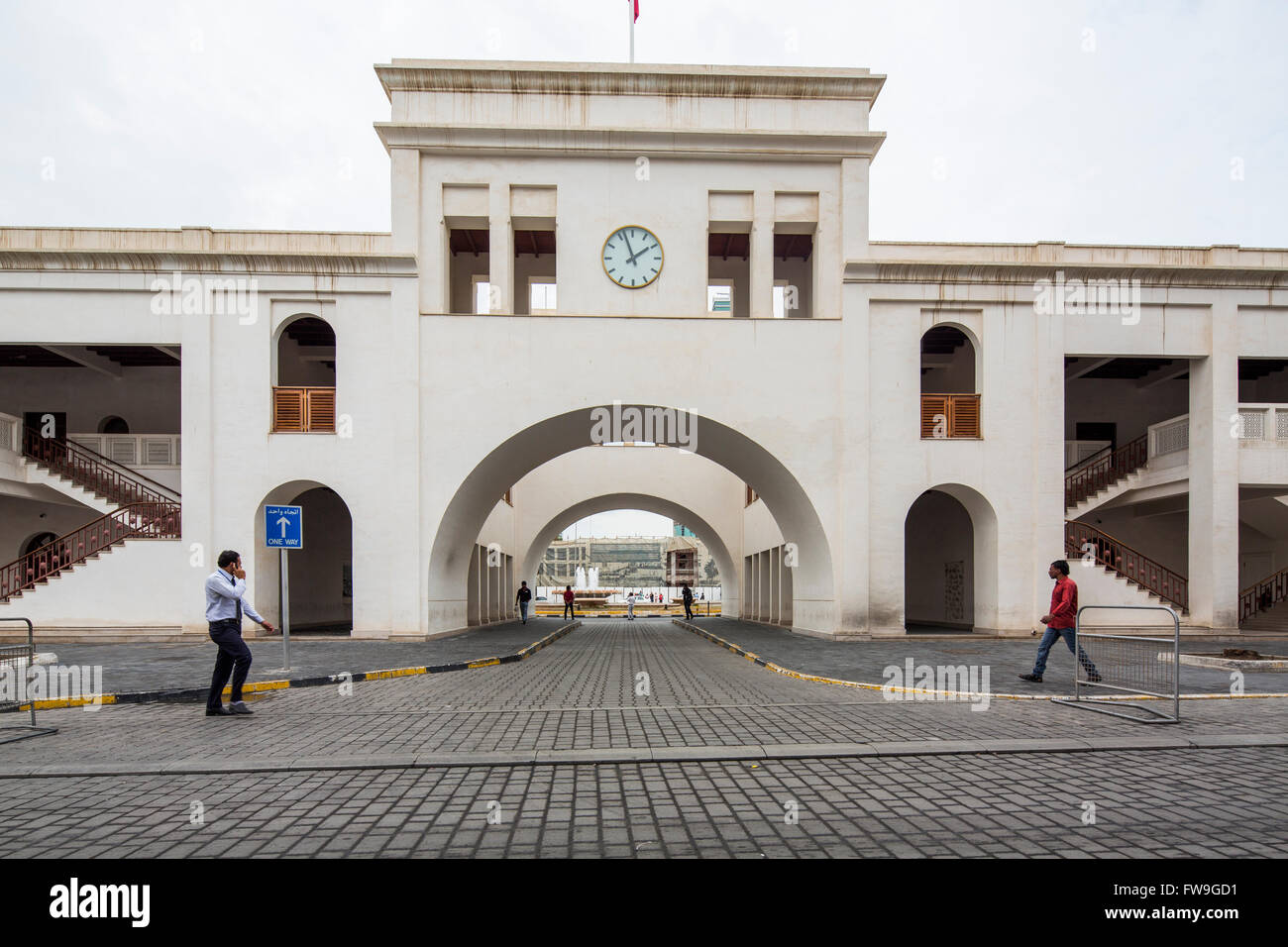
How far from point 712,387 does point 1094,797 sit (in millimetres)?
14013

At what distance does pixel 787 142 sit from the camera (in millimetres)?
18672

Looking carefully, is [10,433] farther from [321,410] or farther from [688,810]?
[688,810]

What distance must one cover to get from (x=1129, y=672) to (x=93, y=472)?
75.3 feet

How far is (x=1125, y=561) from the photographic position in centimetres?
2002

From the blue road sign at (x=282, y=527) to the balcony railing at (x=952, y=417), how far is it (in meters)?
14.2

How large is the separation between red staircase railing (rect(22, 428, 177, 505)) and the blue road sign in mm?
9099

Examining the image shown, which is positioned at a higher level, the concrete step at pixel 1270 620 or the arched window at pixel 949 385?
the arched window at pixel 949 385

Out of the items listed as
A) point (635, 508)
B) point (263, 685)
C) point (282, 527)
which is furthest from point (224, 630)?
point (635, 508)

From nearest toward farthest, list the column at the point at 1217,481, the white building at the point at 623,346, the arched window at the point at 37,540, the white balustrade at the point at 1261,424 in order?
1. the white building at the point at 623,346
2. the column at the point at 1217,481
3. the white balustrade at the point at 1261,424
4. the arched window at the point at 37,540

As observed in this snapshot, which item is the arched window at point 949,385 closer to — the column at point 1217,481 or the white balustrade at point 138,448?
the column at point 1217,481

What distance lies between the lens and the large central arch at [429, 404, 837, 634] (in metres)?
18.5

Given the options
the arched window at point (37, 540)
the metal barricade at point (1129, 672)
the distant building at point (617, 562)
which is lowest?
the distant building at point (617, 562)

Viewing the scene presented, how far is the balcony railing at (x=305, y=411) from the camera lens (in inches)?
717

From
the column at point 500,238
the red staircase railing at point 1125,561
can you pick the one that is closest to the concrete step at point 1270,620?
the red staircase railing at point 1125,561
